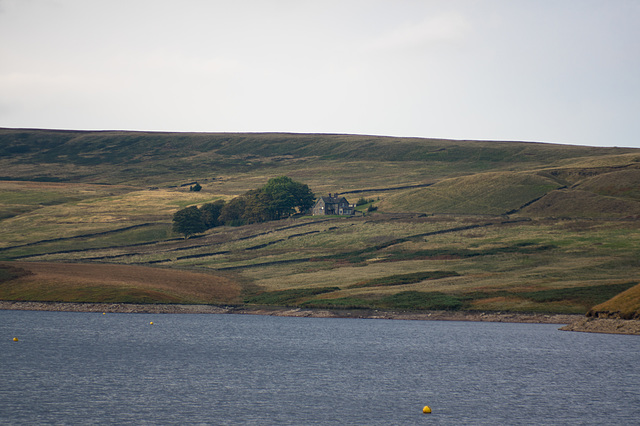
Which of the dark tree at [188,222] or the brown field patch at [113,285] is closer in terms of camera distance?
the brown field patch at [113,285]

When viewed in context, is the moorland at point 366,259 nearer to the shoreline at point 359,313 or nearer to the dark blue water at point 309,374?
the shoreline at point 359,313

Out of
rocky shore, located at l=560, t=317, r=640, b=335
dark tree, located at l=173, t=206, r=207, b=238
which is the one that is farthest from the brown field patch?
dark tree, located at l=173, t=206, r=207, b=238

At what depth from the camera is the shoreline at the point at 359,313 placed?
271ft

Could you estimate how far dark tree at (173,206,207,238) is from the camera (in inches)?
7141

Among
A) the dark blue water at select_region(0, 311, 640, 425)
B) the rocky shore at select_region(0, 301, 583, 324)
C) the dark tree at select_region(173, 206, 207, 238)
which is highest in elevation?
the dark tree at select_region(173, 206, 207, 238)

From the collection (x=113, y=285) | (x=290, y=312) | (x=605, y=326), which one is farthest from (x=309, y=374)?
(x=113, y=285)

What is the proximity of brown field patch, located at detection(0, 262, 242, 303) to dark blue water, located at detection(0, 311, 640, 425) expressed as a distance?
13461 mm

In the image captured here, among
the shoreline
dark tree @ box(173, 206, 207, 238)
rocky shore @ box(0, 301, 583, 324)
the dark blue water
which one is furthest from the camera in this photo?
dark tree @ box(173, 206, 207, 238)

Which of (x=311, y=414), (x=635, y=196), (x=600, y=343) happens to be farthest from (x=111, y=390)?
(x=635, y=196)

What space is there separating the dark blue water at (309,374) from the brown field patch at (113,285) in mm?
13461

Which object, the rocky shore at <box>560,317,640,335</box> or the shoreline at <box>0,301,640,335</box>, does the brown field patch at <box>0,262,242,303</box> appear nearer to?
the shoreline at <box>0,301,640,335</box>

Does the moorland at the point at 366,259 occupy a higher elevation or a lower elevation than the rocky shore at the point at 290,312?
higher

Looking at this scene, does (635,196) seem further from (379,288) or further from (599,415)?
(599,415)

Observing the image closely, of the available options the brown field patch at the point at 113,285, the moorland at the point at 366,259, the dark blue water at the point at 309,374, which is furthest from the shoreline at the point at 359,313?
the dark blue water at the point at 309,374
